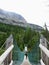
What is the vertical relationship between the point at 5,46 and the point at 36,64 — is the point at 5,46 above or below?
above

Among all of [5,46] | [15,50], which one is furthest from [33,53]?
[5,46]

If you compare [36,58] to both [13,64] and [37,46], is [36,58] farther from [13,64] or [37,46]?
[13,64]

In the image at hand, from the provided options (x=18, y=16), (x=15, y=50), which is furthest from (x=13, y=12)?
(x=15, y=50)

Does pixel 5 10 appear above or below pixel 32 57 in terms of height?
above

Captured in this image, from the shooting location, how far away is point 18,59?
109 inches

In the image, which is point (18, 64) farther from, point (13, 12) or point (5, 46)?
point (13, 12)

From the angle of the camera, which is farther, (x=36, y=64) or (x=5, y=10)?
(x=5, y=10)

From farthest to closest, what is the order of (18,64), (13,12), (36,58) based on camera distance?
(13,12) < (36,58) < (18,64)

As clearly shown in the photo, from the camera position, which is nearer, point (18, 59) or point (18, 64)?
point (18, 64)

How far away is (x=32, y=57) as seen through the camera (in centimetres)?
272

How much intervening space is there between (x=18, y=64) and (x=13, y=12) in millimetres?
9499

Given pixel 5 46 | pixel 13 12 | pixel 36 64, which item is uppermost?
pixel 13 12

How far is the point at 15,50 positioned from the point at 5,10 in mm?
9634

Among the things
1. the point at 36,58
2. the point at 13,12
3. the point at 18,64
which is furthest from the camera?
the point at 13,12
